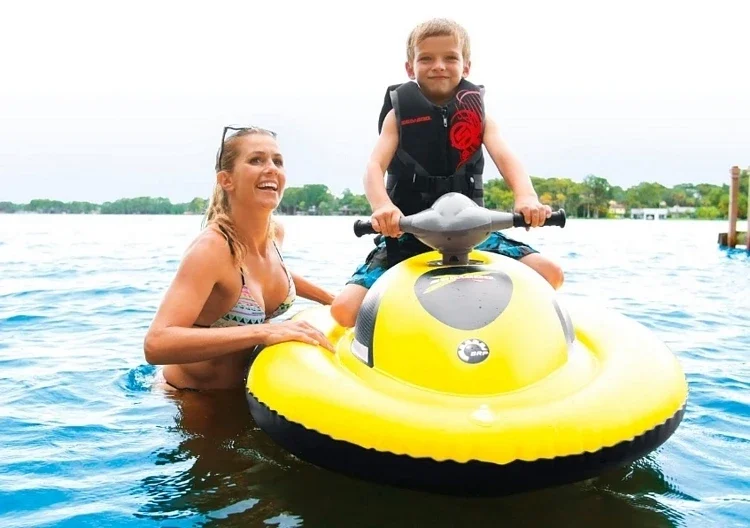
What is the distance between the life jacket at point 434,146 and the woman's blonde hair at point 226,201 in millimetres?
701

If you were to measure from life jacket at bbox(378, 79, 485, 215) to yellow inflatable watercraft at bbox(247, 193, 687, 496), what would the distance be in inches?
35.1

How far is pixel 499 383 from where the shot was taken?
2469 mm

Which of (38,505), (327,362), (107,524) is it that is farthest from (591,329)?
(38,505)

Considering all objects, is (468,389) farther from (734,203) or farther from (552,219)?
(734,203)

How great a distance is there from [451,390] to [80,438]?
191cm

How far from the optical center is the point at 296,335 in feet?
10.2

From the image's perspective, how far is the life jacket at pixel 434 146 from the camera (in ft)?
12.6

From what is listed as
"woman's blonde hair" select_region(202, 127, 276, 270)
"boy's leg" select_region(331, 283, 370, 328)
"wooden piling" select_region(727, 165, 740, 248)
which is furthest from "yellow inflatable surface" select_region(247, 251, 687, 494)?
"wooden piling" select_region(727, 165, 740, 248)

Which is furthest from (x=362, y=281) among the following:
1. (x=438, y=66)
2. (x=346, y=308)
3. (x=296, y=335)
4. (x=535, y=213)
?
(x=438, y=66)

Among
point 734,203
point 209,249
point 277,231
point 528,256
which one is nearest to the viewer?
point 209,249

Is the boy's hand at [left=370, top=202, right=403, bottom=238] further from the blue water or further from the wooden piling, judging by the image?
the wooden piling

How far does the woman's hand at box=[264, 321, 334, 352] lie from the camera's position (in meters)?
3.10

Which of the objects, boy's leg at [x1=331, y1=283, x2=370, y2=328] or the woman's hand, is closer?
the woman's hand

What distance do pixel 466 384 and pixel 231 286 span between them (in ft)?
4.70
